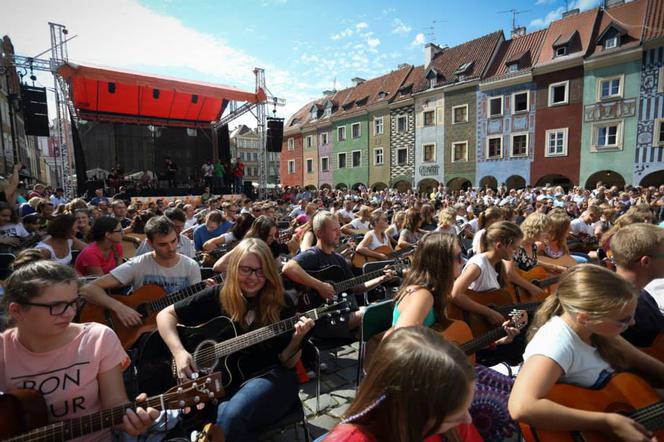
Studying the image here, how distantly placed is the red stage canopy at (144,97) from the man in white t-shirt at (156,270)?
13.3 metres

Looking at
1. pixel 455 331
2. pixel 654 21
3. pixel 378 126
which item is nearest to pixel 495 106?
pixel 654 21

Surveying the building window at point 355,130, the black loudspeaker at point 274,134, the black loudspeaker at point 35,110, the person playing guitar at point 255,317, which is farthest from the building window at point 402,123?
the person playing guitar at point 255,317

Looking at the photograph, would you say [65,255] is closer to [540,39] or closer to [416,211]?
[416,211]

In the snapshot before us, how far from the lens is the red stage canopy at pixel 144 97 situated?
13.8 m

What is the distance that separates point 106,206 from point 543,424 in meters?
10.5

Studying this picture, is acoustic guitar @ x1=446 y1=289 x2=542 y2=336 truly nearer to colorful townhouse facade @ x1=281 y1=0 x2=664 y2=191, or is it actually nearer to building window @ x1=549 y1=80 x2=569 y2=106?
colorful townhouse facade @ x1=281 y1=0 x2=664 y2=191

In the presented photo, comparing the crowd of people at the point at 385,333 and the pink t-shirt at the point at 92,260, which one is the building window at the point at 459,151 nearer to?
the crowd of people at the point at 385,333

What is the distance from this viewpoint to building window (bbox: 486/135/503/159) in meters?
24.3

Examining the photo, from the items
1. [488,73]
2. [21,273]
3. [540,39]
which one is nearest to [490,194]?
[488,73]

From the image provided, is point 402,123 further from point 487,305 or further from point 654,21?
point 487,305

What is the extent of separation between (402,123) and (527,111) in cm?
977

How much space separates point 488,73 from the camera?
24922 millimetres

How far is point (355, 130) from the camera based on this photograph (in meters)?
33.6

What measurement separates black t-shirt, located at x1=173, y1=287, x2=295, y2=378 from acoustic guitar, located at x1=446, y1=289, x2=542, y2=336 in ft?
4.75
